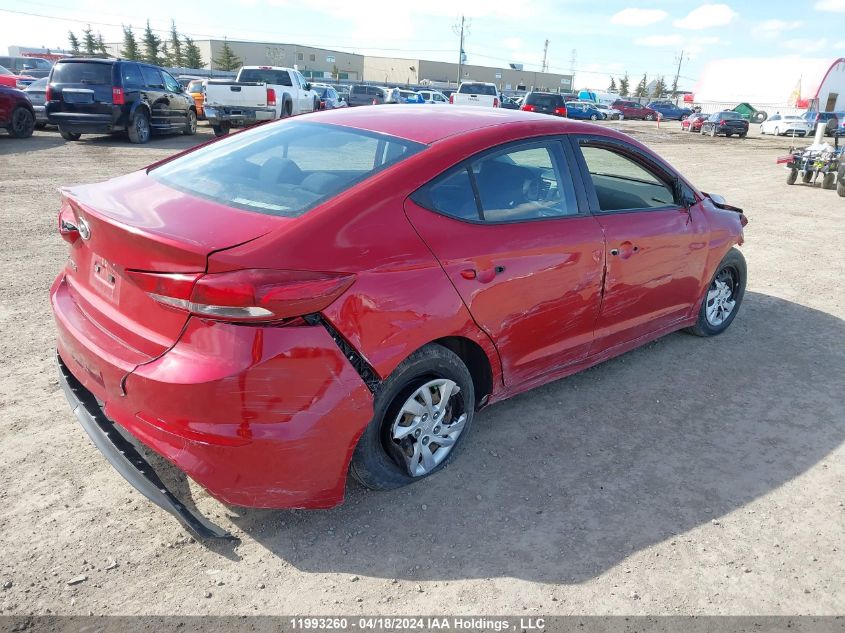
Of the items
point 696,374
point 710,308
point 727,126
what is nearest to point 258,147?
point 696,374

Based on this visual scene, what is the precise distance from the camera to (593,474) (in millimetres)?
3264

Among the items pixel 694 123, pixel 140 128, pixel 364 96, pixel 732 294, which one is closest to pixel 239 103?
pixel 140 128

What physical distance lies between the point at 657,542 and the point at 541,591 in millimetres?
642

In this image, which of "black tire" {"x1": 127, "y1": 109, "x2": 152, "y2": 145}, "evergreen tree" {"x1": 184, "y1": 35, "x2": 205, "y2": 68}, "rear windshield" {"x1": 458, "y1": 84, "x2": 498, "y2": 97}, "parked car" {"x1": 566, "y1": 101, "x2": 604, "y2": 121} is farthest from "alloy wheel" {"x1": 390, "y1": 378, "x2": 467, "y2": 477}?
"evergreen tree" {"x1": 184, "y1": 35, "x2": 205, "y2": 68}

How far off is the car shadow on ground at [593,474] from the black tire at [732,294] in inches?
9.0

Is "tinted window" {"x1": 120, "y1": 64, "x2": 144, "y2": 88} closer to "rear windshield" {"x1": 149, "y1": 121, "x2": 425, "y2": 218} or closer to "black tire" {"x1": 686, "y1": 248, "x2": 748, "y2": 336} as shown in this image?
"rear windshield" {"x1": 149, "y1": 121, "x2": 425, "y2": 218}

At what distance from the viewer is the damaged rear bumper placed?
2.47 m

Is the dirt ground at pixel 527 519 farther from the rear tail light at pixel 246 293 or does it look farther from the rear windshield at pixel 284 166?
the rear windshield at pixel 284 166

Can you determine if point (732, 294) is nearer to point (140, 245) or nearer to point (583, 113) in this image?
point (140, 245)

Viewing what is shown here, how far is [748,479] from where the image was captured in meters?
3.28

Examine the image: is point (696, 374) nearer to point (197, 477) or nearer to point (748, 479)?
point (748, 479)

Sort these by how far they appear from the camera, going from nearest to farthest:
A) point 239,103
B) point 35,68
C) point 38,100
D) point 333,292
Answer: point 333,292 < point 239,103 < point 38,100 < point 35,68

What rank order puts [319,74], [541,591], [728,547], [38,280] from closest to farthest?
[541,591], [728,547], [38,280], [319,74]

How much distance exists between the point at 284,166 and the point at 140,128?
1466cm
